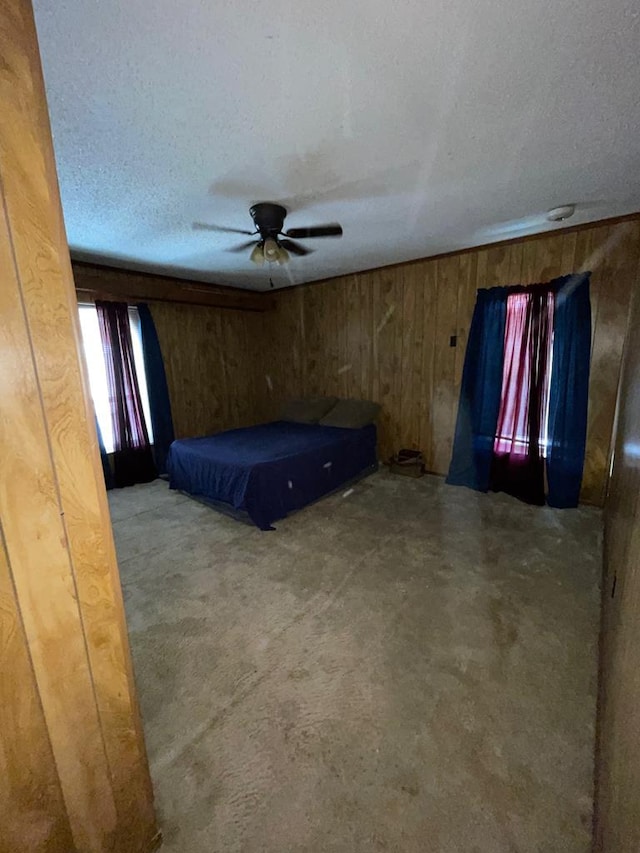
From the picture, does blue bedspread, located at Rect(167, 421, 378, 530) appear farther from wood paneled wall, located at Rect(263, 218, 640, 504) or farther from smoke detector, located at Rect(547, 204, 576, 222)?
smoke detector, located at Rect(547, 204, 576, 222)

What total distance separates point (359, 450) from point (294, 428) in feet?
2.80

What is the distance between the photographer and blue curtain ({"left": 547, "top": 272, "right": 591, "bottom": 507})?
294 centimetres

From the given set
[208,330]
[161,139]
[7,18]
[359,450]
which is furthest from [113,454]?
[7,18]

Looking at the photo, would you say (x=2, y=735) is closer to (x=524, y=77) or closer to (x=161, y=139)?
(x=161, y=139)

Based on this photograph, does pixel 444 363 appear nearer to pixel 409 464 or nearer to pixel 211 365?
pixel 409 464

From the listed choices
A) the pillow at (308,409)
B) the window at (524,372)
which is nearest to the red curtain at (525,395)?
the window at (524,372)

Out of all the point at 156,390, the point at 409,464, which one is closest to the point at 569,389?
the point at 409,464

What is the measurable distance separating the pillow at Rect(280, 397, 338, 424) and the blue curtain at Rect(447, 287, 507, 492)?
1662 millimetres

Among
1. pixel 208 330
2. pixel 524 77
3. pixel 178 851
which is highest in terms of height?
pixel 524 77

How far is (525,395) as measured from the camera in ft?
10.6

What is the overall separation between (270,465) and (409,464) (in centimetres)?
181

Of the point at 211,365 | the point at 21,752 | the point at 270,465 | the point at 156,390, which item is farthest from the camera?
the point at 211,365

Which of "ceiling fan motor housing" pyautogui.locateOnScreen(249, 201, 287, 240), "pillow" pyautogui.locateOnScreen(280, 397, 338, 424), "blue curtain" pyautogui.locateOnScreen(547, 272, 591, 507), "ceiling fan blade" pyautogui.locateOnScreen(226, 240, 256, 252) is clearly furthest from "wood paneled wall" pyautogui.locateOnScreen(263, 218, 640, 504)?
"ceiling fan motor housing" pyautogui.locateOnScreen(249, 201, 287, 240)

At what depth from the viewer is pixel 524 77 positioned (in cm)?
130
